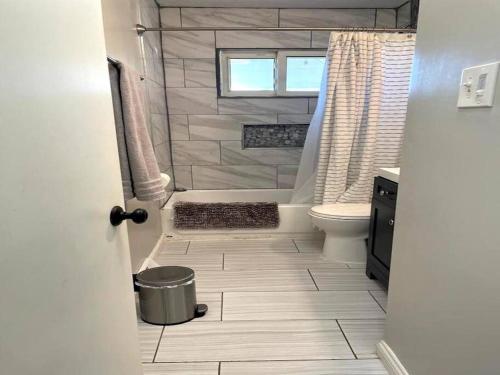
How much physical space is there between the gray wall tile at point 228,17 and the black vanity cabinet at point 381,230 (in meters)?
2.10

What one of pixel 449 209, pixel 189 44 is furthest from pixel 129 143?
pixel 189 44

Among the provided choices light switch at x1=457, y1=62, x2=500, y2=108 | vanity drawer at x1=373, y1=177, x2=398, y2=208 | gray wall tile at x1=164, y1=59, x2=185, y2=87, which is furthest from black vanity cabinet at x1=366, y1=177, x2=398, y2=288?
gray wall tile at x1=164, y1=59, x2=185, y2=87

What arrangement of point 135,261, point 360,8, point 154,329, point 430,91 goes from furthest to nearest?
point 360,8, point 135,261, point 154,329, point 430,91

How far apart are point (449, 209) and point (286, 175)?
267 cm

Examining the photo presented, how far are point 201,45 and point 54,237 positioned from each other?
3.09m

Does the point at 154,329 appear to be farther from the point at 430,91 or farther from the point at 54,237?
the point at 430,91

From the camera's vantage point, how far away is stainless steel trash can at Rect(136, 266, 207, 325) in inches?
68.8

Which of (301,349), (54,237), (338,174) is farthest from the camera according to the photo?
(338,174)

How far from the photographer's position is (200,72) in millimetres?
3402

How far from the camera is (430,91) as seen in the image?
115cm

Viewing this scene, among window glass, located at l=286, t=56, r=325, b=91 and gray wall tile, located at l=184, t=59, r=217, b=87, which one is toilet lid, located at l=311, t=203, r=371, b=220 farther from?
gray wall tile, located at l=184, t=59, r=217, b=87

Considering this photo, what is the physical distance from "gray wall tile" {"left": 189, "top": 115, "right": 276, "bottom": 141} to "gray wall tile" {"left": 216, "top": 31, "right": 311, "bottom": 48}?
2.31 ft

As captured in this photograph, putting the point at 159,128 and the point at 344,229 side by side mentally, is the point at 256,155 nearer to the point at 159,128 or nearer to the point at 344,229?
the point at 159,128

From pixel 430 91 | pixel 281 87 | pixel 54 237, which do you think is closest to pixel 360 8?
pixel 281 87
